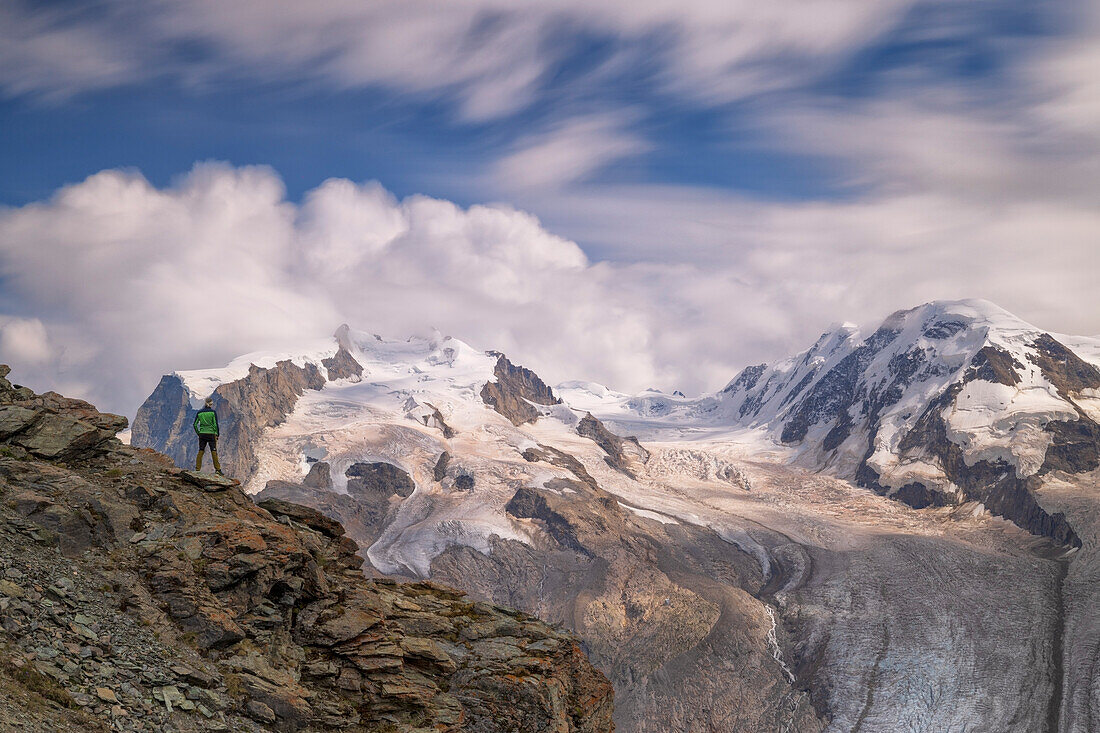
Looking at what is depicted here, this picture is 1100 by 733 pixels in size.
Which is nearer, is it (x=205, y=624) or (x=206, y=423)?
(x=205, y=624)

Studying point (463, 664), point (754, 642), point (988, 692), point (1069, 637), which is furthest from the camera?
point (754, 642)

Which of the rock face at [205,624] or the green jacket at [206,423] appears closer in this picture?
the rock face at [205,624]

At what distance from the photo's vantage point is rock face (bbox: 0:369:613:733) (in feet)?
66.0

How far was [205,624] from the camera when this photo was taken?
77.6 ft

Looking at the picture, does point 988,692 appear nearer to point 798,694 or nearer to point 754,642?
point 798,694

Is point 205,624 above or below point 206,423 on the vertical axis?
below

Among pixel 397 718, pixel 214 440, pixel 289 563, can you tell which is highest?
pixel 214 440

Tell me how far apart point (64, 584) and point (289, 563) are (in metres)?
7.10

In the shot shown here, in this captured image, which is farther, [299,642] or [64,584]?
[299,642]

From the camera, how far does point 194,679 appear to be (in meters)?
21.7

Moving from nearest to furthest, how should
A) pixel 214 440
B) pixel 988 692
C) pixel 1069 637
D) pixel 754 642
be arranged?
pixel 214 440, pixel 988 692, pixel 1069 637, pixel 754 642

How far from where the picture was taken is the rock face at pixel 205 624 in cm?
2012

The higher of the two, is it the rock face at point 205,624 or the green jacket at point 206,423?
the green jacket at point 206,423

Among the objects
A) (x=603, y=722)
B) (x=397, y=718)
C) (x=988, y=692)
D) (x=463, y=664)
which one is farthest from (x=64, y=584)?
(x=988, y=692)
